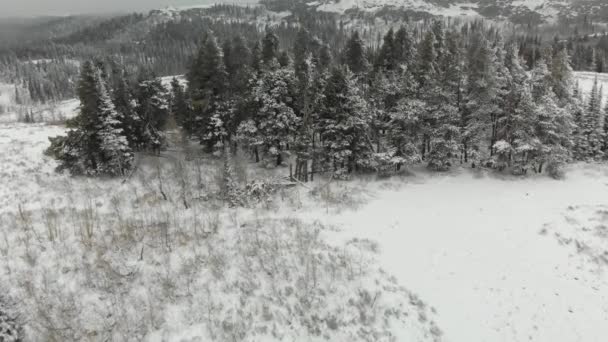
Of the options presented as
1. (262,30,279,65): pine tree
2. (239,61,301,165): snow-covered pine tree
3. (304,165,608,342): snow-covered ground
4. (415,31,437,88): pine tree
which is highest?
(262,30,279,65): pine tree

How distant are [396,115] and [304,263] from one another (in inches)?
792

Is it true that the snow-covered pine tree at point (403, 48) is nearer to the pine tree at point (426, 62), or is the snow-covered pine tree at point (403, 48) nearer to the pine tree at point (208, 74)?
the pine tree at point (426, 62)

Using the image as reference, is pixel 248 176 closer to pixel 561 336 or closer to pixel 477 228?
pixel 477 228

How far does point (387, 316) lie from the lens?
11.7m

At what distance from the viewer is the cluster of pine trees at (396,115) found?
1146 inches

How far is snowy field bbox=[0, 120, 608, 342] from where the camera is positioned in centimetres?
1033

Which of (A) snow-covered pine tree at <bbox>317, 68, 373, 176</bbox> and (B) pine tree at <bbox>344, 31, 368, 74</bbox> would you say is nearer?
(A) snow-covered pine tree at <bbox>317, 68, 373, 176</bbox>

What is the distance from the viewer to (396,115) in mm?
29703

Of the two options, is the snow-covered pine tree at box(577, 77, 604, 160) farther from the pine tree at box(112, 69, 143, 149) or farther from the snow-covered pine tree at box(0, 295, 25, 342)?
the pine tree at box(112, 69, 143, 149)

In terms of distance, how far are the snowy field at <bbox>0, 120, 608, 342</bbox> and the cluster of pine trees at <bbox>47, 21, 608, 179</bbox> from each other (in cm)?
724

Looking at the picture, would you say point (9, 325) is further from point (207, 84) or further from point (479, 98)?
point (479, 98)

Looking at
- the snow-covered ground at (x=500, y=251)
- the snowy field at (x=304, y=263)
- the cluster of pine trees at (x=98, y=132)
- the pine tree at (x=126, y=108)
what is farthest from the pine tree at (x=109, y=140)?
the snow-covered ground at (x=500, y=251)

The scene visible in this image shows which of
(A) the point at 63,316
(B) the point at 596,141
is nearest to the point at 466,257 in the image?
(A) the point at 63,316

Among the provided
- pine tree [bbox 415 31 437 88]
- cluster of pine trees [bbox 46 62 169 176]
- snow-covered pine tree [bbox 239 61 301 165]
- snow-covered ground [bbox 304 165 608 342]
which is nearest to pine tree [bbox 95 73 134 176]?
cluster of pine trees [bbox 46 62 169 176]
